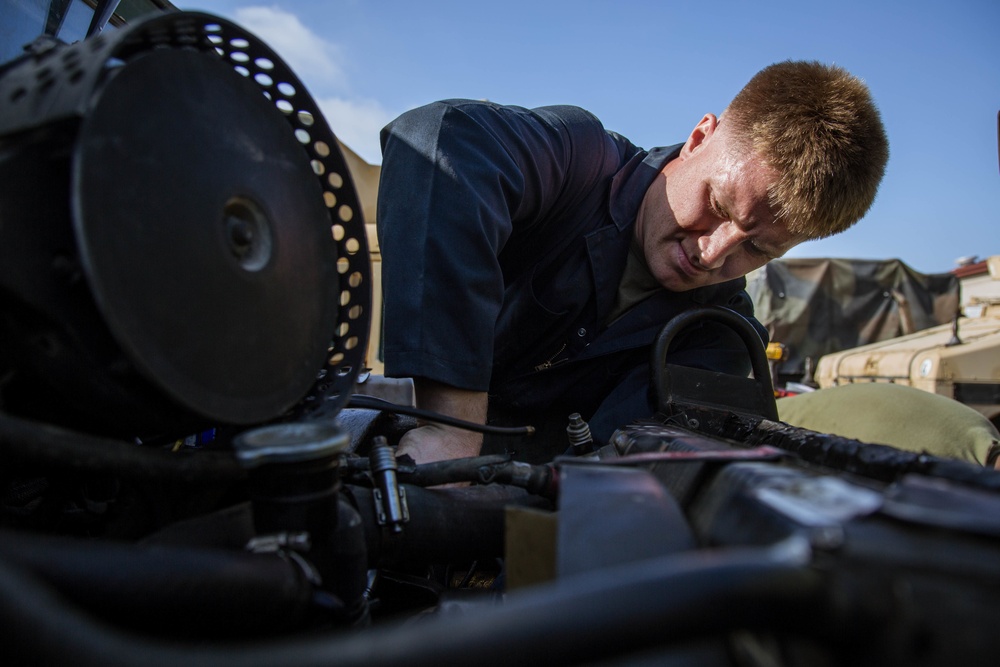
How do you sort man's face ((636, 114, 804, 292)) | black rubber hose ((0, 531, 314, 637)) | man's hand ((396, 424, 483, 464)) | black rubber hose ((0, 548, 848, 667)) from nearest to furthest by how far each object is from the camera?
black rubber hose ((0, 548, 848, 667))
black rubber hose ((0, 531, 314, 637))
man's hand ((396, 424, 483, 464))
man's face ((636, 114, 804, 292))

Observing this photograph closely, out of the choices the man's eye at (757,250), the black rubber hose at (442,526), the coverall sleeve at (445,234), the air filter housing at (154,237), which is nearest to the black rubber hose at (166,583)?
the air filter housing at (154,237)

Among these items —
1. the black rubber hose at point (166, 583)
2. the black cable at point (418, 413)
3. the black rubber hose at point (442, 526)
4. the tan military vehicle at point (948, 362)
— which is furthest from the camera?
the tan military vehicle at point (948, 362)

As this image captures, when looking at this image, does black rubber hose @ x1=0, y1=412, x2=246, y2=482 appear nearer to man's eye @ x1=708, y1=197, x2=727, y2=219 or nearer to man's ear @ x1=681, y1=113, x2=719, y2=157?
man's eye @ x1=708, y1=197, x2=727, y2=219

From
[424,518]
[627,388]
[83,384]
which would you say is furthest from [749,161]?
[83,384]

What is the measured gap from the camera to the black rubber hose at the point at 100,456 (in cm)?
50

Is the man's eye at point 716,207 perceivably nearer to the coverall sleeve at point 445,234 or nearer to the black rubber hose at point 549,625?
the coverall sleeve at point 445,234

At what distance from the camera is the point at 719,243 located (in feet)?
6.03

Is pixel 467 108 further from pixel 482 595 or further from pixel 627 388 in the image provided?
pixel 482 595

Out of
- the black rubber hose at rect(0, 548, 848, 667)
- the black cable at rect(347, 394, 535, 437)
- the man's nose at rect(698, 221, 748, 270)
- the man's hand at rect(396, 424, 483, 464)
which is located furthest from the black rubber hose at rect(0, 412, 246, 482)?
the man's nose at rect(698, 221, 748, 270)

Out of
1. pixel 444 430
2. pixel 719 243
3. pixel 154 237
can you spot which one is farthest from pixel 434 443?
pixel 719 243

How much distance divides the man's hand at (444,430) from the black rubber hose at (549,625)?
88 centimetres

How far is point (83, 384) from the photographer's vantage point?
568 millimetres

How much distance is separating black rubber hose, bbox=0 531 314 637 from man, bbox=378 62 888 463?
0.69 metres

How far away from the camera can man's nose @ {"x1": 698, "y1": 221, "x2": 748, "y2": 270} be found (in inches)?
71.9
